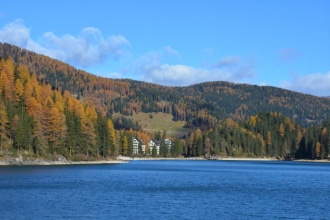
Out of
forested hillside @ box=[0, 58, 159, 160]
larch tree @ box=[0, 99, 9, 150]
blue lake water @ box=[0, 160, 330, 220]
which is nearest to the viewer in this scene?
blue lake water @ box=[0, 160, 330, 220]

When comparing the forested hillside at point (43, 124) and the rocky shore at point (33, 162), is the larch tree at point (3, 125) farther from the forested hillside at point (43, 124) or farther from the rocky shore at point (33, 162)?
the rocky shore at point (33, 162)

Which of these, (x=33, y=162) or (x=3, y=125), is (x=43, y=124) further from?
(x=3, y=125)

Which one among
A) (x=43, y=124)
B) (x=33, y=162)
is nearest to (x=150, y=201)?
(x=33, y=162)

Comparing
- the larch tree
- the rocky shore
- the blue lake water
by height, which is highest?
the larch tree

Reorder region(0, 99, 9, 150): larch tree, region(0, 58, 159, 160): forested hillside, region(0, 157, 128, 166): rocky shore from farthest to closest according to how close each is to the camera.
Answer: region(0, 58, 159, 160): forested hillside → region(0, 99, 9, 150): larch tree → region(0, 157, 128, 166): rocky shore

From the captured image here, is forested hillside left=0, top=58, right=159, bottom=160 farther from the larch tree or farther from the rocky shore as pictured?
the rocky shore

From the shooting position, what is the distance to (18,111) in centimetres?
13112

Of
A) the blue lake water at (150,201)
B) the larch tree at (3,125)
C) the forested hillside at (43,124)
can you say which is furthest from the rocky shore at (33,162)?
the blue lake water at (150,201)

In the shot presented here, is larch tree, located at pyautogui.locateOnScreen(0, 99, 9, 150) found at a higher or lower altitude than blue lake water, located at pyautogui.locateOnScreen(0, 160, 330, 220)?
higher

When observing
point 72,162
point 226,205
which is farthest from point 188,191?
point 72,162

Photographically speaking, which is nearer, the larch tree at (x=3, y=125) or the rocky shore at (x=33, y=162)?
the rocky shore at (x=33, y=162)

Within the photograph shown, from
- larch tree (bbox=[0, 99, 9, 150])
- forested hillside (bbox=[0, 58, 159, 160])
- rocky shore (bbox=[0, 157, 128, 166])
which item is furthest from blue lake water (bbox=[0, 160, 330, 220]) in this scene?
forested hillside (bbox=[0, 58, 159, 160])

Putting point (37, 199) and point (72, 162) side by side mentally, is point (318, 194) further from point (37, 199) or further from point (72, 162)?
point (72, 162)

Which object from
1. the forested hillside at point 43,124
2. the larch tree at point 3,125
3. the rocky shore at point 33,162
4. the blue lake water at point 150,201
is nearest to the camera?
the blue lake water at point 150,201
